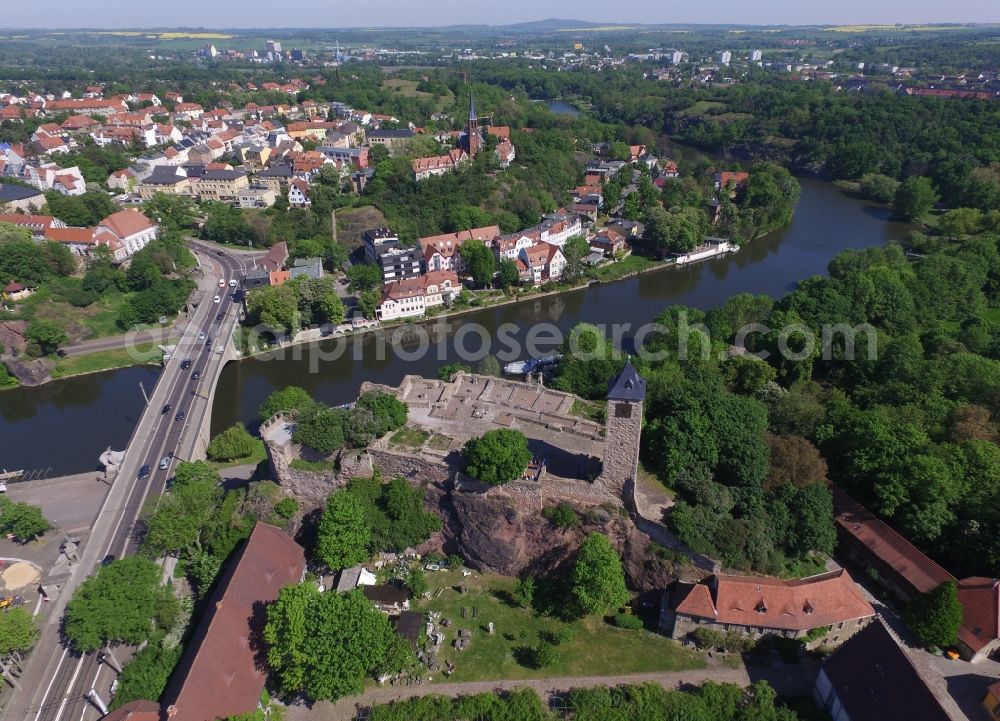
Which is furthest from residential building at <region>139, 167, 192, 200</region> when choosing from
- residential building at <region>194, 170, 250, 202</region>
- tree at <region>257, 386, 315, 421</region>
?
tree at <region>257, 386, 315, 421</region>

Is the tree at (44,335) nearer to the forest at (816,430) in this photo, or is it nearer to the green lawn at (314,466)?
the green lawn at (314,466)

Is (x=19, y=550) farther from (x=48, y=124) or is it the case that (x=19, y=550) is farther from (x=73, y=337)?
(x=48, y=124)

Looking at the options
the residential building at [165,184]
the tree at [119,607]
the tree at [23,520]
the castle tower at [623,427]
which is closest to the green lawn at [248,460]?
the tree at [23,520]

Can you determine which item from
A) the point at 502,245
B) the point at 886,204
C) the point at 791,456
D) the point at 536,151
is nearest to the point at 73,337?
the point at 502,245

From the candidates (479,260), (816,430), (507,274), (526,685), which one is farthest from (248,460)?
(816,430)

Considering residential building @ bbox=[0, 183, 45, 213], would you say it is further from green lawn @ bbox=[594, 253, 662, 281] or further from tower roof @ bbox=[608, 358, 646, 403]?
tower roof @ bbox=[608, 358, 646, 403]

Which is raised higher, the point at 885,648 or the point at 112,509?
the point at 885,648
